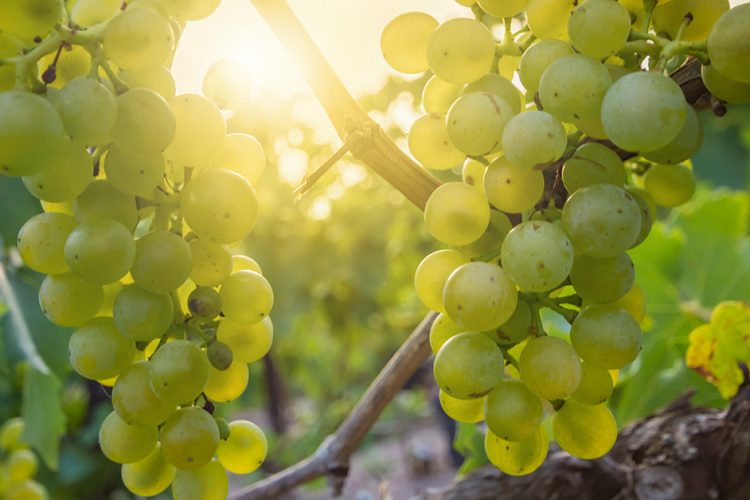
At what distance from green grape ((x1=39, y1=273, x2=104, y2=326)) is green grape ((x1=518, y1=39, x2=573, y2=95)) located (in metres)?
0.29

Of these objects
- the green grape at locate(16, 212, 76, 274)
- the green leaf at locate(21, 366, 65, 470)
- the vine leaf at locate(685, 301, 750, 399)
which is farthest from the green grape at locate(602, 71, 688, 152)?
the green leaf at locate(21, 366, 65, 470)

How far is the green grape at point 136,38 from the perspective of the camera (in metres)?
0.36

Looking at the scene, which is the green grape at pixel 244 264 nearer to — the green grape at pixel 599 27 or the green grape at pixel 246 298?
the green grape at pixel 246 298

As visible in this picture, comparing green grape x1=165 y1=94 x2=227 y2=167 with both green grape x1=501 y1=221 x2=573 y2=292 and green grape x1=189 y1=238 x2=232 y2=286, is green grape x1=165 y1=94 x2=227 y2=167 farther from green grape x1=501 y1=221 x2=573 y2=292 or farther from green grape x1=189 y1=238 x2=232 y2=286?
green grape x1=501 y1=221 x2=573 y2=292

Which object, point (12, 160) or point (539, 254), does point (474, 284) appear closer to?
point (539, 254)

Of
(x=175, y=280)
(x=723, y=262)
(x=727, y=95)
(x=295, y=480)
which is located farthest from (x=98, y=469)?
(x=727, y=95)

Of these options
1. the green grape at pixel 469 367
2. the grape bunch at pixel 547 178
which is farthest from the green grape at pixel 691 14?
the green grape at pixel 469 367

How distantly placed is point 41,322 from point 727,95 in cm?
82

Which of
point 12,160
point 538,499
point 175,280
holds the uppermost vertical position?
point 12,160

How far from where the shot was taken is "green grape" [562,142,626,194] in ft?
1.34

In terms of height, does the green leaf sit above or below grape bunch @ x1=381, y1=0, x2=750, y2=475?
below

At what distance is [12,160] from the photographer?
0.33 metres

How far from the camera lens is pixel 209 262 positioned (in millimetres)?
432

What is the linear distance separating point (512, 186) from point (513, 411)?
0.43 feet
